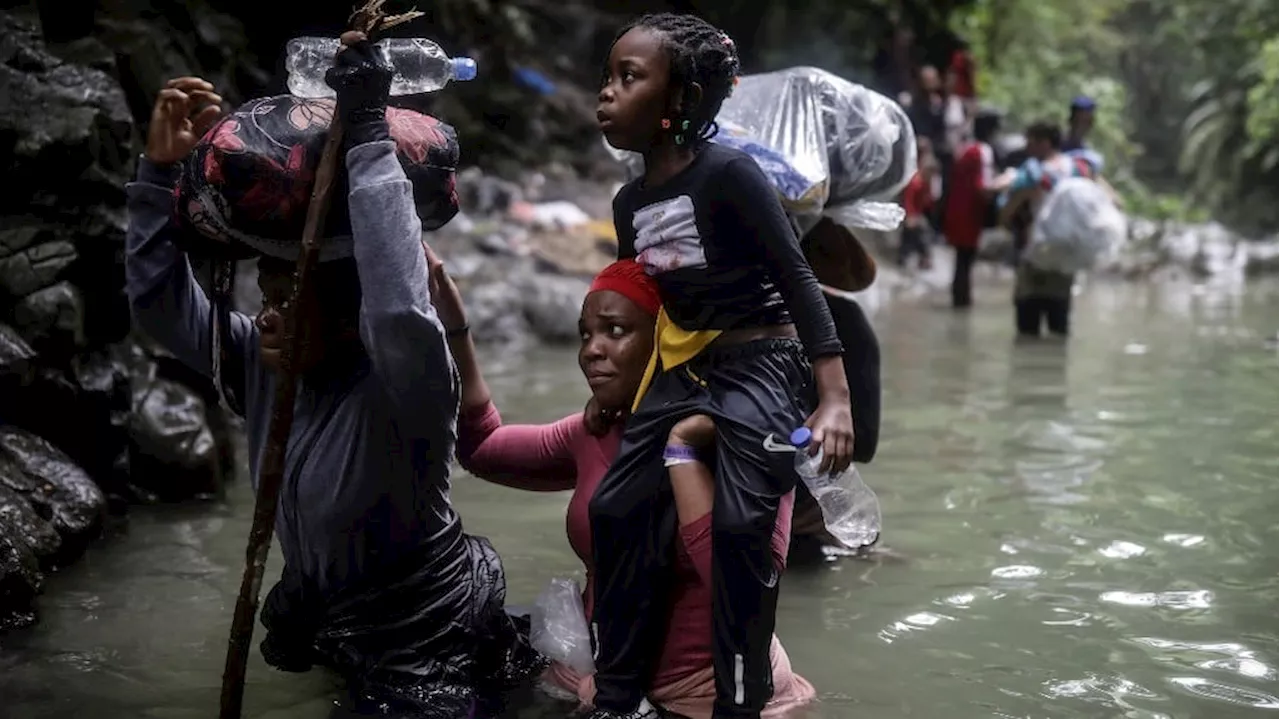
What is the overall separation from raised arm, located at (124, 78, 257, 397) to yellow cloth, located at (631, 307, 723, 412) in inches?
36.9

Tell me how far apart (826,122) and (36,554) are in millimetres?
Answer: 2617

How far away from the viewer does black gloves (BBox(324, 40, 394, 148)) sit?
2.51 meters

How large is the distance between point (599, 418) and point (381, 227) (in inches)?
33.3

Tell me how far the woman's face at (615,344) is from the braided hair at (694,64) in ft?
1.33

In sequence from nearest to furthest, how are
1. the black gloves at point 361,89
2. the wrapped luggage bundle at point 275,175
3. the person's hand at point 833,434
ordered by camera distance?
the black gloves at point 361,89 → the wrapped luggage bundle at point 275,175 → the person's hand at point 833,434

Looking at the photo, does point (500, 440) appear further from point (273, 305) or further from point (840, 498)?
point (840, 498)

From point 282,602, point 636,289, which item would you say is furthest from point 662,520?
point 282,602

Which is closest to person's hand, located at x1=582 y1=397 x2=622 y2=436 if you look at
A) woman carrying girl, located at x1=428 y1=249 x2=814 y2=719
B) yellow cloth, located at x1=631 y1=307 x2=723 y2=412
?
woman carrying girl, located at x1=428 y1=249 x2=814 y2=719

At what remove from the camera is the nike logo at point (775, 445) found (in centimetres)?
280

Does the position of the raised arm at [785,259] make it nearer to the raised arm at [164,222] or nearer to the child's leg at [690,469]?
the child's leg at [690,469]

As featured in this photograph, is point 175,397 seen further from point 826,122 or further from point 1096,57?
point 1096,57

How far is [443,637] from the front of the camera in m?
2.96

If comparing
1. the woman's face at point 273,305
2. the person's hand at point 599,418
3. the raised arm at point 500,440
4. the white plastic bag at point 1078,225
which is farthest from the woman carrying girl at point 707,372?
the white plastic bag at point 1078,225

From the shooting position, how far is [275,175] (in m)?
2.61
